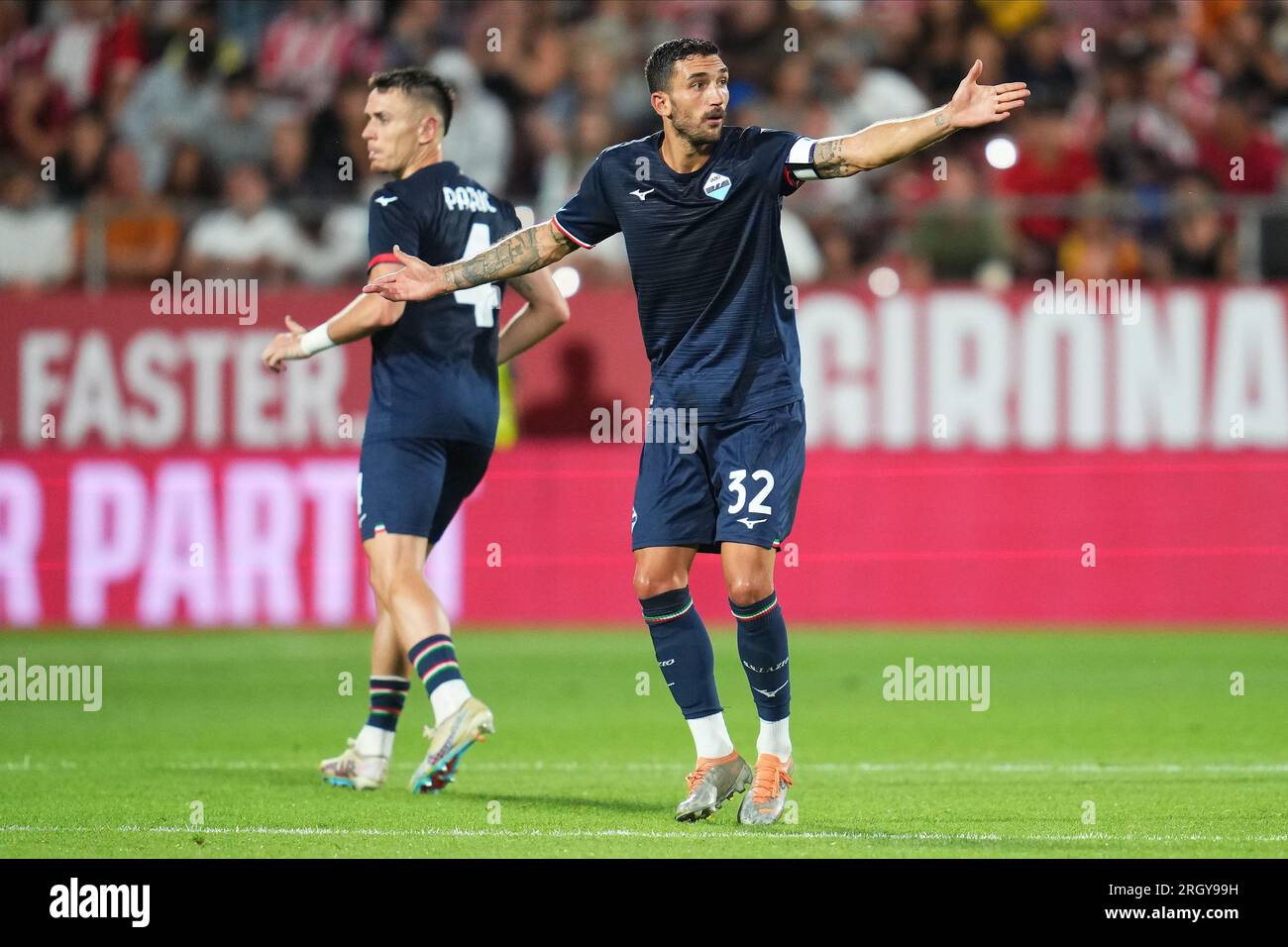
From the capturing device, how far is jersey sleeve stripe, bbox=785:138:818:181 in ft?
22.7

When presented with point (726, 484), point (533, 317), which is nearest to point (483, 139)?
point (533, 317)

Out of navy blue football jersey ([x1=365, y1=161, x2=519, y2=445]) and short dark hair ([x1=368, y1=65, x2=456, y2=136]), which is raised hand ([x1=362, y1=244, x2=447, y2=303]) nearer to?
navy blue football jersey ([x1=365, y1=161, x2=519, y2=445])

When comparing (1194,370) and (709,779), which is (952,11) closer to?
(1194,370)

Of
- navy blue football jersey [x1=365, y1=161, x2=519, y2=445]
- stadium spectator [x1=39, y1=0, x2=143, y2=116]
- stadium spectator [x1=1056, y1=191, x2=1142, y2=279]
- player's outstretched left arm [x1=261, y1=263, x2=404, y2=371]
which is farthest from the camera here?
stadium spectator [x1=39, y1=0, x2=143, y2=116]

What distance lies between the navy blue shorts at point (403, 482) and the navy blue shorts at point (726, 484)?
1071mm

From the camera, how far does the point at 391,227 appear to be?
26.2 feet

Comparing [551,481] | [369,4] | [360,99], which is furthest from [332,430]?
[369,4]

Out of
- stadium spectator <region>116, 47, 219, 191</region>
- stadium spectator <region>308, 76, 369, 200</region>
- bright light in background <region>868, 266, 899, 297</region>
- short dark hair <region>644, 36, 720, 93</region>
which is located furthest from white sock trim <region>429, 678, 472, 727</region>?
stadium spectator <region>116, 47, 219, 191</region>

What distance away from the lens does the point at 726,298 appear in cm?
716

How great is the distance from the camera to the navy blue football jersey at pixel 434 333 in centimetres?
802

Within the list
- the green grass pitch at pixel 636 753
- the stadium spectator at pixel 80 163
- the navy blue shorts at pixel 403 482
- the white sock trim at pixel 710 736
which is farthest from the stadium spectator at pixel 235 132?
the white sock trim at pixel 710 736

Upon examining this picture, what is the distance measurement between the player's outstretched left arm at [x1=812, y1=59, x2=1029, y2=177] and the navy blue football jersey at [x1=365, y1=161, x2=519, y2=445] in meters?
1.96

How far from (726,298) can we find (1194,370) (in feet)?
28.5

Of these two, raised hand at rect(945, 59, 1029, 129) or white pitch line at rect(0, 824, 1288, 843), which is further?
white pitch line at rect(0, 824, 1288, 843)
